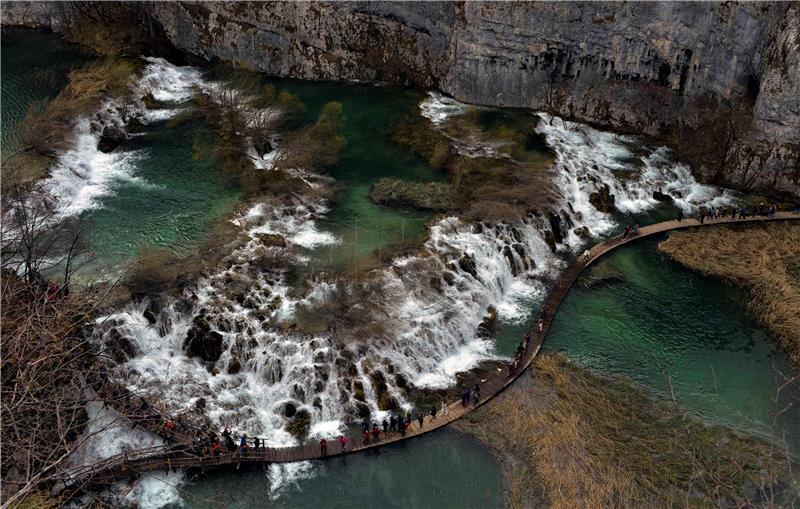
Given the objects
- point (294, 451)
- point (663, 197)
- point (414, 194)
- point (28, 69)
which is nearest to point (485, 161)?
point (414, 194)

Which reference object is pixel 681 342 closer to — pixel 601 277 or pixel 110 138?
pixel 601 277

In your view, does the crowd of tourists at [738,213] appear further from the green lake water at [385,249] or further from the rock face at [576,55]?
Result: the rock face at [576,55]

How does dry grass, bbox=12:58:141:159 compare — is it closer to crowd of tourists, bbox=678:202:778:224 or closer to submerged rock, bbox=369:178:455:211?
submerged rock, bbox=369:178:455:211

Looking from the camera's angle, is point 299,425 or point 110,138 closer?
point 299,425

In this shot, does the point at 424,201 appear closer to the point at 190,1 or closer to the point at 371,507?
the point at 371,507

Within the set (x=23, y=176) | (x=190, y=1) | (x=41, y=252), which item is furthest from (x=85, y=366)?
(x=190, y=1)

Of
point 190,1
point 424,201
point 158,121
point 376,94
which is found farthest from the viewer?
point 190,1
